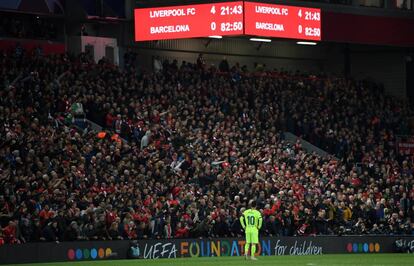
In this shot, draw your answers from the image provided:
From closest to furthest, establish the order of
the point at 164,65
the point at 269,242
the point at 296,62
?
1. the point at 269,242
2. the point at 164,65
3. the point at 296,62

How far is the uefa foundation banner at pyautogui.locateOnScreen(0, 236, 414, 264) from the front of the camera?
3734 centimetres

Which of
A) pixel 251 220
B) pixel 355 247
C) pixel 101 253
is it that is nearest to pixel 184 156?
pixel 355 247

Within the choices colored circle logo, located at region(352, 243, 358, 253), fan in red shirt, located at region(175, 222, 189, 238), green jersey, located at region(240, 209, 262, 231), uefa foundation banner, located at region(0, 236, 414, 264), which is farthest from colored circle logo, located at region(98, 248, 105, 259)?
colored circle logo, located at region(352, 243, 358, 253)

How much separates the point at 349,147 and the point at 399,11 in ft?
35.7

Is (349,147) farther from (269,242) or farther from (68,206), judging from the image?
(68,206)

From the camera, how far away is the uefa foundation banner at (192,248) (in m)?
37.3

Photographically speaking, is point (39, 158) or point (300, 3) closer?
point (39, 158)

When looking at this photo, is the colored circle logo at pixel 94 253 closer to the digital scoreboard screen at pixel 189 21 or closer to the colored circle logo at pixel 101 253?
the colored circle logo at pixel 101 253

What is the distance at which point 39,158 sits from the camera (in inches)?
1623

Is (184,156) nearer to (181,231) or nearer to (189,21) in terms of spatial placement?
(181,231)

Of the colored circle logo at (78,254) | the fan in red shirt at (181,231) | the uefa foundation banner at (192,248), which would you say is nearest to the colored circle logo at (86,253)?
the uefa foundation banner at (192,248)

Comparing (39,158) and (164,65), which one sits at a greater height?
(164,65)

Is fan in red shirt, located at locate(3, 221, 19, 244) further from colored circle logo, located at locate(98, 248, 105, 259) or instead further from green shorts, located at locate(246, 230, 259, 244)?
green shorts, located at locate(246, 230, 259, 244)

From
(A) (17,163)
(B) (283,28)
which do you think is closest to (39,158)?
(A) (17,163)
